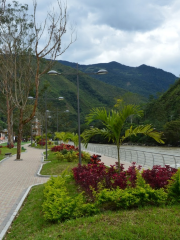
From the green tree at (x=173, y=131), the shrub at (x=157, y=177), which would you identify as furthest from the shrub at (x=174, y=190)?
the green tree at (x=173, y=131)

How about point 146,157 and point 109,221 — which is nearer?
point 109,221

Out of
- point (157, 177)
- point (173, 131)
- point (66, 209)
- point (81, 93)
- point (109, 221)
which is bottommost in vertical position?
point (109, 221)

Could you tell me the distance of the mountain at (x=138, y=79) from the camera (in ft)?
499

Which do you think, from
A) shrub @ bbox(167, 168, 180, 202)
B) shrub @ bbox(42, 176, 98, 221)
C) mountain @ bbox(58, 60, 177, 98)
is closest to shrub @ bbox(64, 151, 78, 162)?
shrub @ bbox(42, 176, 98, 221)

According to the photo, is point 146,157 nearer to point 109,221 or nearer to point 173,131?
point 109,221

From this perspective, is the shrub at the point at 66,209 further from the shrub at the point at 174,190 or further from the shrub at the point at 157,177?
the shrub at the point at 157,177

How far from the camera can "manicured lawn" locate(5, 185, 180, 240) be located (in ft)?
13.7

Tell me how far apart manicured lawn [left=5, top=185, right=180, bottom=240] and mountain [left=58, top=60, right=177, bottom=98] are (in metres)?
136

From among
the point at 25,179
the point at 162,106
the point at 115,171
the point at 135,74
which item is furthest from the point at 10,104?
the point at 135,74

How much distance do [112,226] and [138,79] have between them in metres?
164

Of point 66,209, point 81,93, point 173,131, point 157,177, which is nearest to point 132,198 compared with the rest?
point 157,177

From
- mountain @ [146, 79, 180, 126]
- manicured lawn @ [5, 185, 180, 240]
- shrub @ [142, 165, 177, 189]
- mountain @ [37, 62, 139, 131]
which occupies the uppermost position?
mountain @ [37, 62, 139, 131]

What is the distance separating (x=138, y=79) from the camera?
163m

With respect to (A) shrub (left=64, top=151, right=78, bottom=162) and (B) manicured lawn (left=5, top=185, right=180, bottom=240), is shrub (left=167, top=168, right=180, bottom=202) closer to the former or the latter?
(B) manicured lawn (left=5, top=185, right=180, bottom=240)
